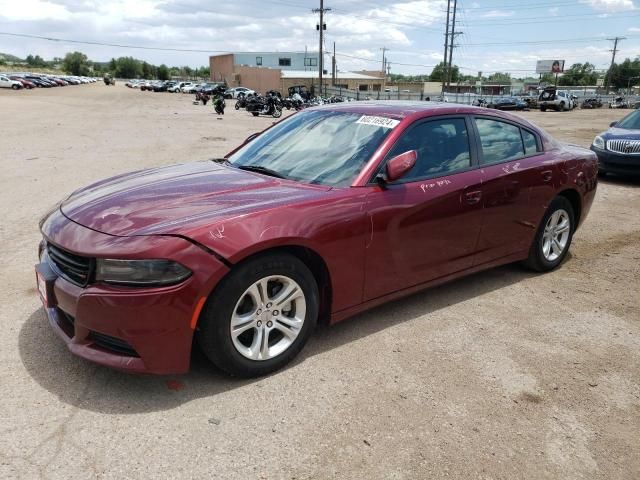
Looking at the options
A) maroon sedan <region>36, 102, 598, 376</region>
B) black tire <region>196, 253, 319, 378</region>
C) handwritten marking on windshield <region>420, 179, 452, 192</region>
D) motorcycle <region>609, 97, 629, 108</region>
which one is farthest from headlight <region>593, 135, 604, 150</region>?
motorcycle <region>609, 97, 629, 108</region>

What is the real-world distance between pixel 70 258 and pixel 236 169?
145cm

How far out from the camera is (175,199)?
3199mm

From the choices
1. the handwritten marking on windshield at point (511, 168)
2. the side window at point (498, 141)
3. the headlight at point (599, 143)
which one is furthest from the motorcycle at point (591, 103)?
the handwritten marking on windshield at point (511, 168)

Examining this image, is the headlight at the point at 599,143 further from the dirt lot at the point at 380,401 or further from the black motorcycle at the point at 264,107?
the black motorcycle at the point at 264,107

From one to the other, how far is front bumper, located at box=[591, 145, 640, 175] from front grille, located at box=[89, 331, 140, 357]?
9.98 metres

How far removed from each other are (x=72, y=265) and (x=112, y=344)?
499mm

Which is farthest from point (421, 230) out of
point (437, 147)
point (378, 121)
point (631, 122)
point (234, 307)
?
point (631, 122)

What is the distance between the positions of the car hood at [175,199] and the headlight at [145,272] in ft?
0.57

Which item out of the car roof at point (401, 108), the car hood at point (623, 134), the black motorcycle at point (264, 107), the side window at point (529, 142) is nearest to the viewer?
the car roof at point (401, 108)

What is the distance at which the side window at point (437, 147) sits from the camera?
3809mm

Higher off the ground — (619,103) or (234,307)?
(619,103)

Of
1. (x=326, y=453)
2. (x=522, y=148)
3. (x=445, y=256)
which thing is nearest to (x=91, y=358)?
(x=326, y=453)

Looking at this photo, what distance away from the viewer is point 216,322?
9.41 feet

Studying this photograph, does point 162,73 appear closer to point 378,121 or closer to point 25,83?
point 25,83
